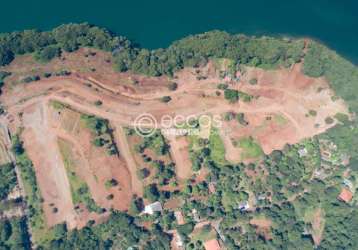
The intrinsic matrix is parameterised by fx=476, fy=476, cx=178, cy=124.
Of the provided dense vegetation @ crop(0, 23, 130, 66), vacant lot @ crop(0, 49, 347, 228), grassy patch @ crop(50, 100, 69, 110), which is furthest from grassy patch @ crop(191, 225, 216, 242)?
dense vegetation @ crop(0, 23, 130, 66)

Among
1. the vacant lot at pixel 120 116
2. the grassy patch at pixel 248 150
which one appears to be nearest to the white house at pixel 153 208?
the vacant lot at pixel 120 116

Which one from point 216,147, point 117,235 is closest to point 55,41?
point 216,147

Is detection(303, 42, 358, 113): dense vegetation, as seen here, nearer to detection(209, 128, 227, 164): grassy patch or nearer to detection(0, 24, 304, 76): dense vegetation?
detection(0, 24, 304, 76): dense vegetation

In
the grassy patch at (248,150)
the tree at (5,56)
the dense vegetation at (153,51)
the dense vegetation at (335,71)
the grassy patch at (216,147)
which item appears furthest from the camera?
the dense vegetation at (335,71)

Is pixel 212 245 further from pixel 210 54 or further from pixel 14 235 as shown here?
pixel 210 54

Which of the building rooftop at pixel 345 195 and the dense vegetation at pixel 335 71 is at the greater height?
the dense vegetation at pixel 335 71

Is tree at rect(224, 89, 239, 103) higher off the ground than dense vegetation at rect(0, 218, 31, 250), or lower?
higher

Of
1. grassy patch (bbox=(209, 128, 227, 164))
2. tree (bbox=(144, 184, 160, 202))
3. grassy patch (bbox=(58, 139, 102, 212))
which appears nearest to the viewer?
grassy patch (bbox=(58, 139, 102, 212))

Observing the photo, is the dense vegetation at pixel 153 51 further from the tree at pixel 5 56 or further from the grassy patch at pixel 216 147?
the grassy patch at pixel 216 147

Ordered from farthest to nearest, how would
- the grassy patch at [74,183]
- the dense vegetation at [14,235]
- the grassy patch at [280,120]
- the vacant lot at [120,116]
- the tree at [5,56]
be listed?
the grassy patch at [280,120], the tree at [5,56], the vacant lot at [120,116], the grassy patch at [74,183], the dense vegetation at [14,235]

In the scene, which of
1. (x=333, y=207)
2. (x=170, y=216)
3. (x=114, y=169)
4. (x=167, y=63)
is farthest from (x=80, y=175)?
(x=333, y=207)

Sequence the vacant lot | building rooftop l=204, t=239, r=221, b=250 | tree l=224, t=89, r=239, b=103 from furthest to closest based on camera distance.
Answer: tree l=224, t=89, r=239, b=103 → the vacant lot → building rooftop l=204, t=239, r=221, b=250
